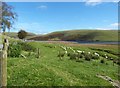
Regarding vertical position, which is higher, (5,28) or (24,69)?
(5,28)

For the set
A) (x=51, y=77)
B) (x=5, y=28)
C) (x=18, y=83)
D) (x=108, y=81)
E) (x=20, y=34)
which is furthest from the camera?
(x=20, y=34)

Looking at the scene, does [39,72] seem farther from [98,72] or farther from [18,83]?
[98,72]

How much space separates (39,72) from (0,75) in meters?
6.81

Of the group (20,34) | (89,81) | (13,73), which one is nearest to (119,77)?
(89,81)

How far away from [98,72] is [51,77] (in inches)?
216

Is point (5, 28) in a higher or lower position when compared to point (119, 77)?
higher

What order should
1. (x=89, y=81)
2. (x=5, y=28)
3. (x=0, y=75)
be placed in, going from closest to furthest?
(x=0, y=75) < (x=89, y=81) < (x=5, y=28)

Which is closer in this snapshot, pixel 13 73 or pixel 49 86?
pixel 49 86

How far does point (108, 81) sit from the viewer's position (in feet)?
55.0

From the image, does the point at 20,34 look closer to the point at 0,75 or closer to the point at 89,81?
the point at 89,81

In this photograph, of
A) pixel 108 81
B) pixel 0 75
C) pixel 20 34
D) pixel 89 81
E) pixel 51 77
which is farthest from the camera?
pixel 20 34

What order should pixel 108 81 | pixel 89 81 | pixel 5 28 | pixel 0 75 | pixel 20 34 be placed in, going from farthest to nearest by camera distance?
pixel 20 34, pixel 5 28, pixel 108 81, pixel 89 81, pixel 0 75

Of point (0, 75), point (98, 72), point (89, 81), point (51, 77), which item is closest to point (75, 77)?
point (89, 81)

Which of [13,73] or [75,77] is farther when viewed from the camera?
[75,77]
